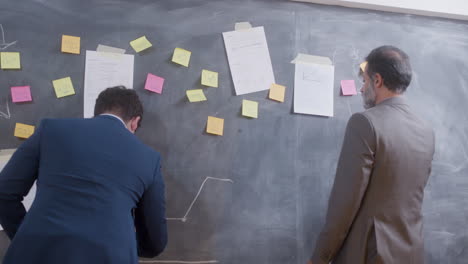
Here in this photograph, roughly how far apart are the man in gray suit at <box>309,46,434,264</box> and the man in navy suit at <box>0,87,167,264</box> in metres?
0.63

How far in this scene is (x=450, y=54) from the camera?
196cm

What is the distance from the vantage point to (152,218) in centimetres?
129

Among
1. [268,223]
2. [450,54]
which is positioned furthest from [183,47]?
[450,54]

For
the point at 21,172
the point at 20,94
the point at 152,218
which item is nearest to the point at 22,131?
the point at 20,94

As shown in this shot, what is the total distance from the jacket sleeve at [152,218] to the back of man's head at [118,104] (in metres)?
0.20

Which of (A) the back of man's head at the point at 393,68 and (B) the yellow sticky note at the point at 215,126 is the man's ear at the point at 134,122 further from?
(A) the back of man's head at the point at 393,68

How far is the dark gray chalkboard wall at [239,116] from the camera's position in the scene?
162cm

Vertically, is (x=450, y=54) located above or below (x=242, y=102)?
above

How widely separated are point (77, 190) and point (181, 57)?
0.81 metres

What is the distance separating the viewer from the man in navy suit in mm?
1057

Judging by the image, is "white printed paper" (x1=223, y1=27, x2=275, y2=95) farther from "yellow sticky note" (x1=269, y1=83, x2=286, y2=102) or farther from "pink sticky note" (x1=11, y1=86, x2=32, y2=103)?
"pink sticky note" (x1=11, y1=86, x2=32, y2=103)

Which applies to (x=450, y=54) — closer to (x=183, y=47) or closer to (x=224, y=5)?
(x=224, y=5)

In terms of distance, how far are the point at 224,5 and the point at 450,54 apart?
3.87ft

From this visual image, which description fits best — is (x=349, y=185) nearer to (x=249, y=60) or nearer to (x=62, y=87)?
(x=249, y=60)
